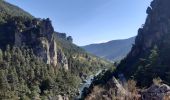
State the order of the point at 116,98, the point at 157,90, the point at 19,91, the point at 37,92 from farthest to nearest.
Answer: the point at 37,92
the point at 19,91
the point at 116,98
the point at 157,90

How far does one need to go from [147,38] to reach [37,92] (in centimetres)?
4663

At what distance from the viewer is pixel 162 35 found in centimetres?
15700

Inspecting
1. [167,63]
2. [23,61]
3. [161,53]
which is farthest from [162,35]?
[23,61]

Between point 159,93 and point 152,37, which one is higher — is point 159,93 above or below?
below

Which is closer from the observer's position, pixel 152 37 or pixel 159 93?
pixel 159 93

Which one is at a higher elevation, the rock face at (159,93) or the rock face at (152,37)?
the rock face at (152,37)

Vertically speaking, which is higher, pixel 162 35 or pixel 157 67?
pixel 162 35

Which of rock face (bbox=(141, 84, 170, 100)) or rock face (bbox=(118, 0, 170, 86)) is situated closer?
rock face (bbox=(141, 84, 170, 100))

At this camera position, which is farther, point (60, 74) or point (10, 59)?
point (60, 74)

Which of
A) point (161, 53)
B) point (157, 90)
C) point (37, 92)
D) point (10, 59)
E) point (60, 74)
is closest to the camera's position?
point (157, 90)

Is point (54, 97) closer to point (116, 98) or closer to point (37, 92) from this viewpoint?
point (37, 92)

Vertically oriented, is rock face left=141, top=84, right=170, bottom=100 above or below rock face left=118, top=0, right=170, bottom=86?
below

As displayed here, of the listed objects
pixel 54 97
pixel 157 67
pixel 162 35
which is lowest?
pixel 54 97

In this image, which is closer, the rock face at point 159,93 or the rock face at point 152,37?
the rock face at point 159,93
